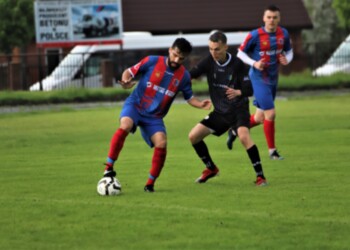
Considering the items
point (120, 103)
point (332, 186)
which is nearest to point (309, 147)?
point (332, 186)

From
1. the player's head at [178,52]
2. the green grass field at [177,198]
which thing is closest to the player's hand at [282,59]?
the green grass field at [177,198]

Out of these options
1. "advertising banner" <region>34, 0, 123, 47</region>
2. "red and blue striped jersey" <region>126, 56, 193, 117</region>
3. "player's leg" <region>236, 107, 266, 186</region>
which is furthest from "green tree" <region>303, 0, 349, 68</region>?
"red and blue striped jersey" <region>126, 56, 193, 117</region>

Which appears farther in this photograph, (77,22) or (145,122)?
(77,22)

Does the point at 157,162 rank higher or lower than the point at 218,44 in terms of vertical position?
lower

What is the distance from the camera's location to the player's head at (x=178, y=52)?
510 inches

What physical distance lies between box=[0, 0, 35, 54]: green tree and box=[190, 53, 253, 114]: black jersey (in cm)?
4468

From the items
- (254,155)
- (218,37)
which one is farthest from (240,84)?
(254,155)

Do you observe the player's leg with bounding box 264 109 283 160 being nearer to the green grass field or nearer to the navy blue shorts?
the green grass field

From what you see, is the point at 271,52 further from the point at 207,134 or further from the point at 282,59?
the point at 207,134

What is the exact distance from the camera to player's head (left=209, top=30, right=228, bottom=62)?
13.8 meters

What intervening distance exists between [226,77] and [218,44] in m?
0.54

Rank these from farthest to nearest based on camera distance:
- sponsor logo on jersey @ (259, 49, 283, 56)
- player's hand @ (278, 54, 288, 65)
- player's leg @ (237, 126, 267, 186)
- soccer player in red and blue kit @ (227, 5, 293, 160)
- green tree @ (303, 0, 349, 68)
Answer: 1. green tree @ (303, 0, 349, 68)
2. sponsor logo on jersey @ (259, 49, 283, 56)
3. soccer player in red and blue kit @ (227, 5, 293, 160)
4. player's hand @ (278, 54, 288, 65)
5. player's leg @ (237, 126, 267, 186)

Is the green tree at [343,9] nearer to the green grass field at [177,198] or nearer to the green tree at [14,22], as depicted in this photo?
the green tree at [14,22]

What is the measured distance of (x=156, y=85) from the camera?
13422 mm
